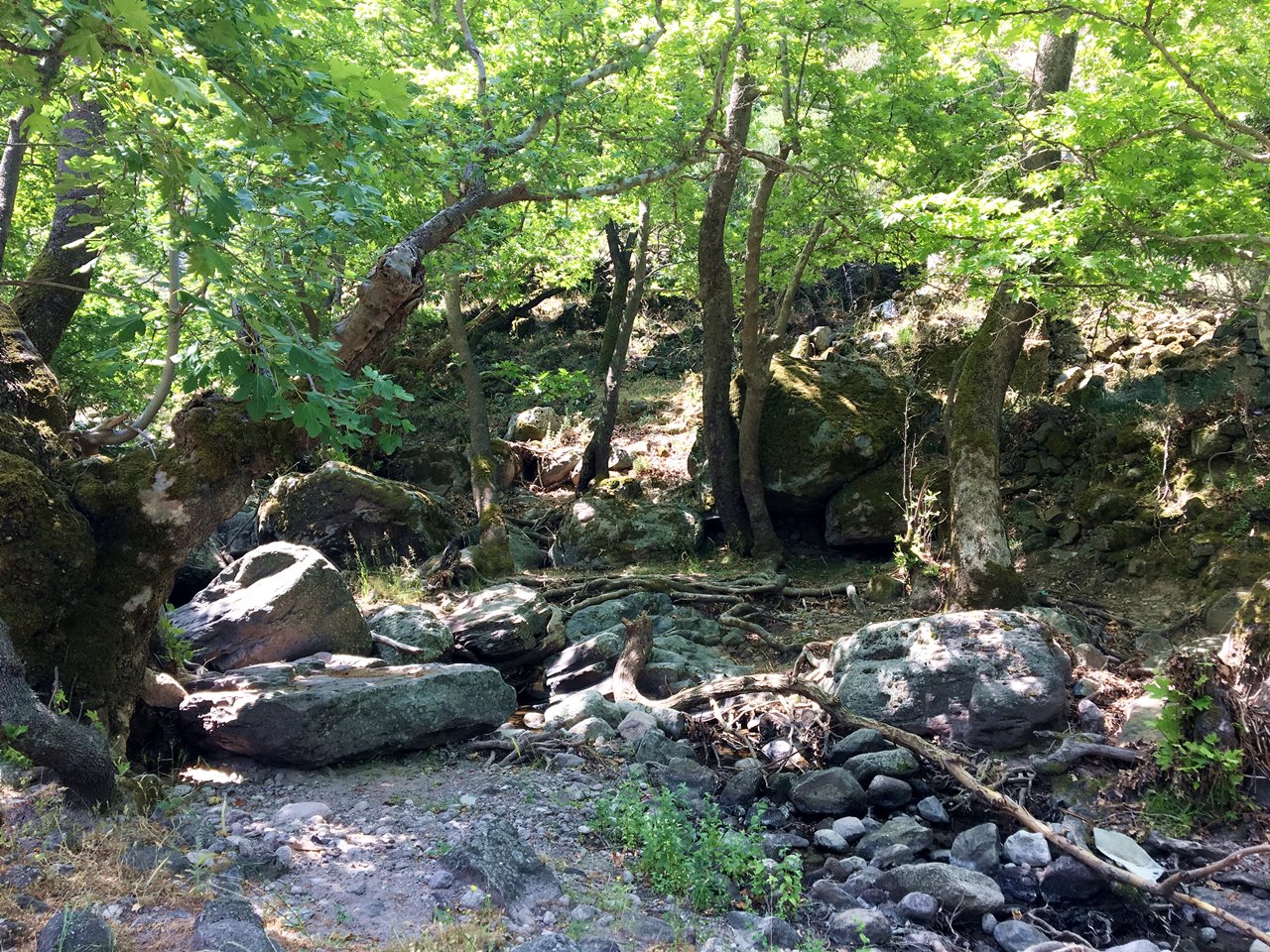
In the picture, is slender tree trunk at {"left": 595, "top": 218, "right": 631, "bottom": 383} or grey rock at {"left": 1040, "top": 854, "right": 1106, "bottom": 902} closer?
grey rock at {"left": 1040, "top": 854, "right": 1106, "bottom": 902}

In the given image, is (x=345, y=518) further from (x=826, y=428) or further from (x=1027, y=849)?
(x=1027, y=849)

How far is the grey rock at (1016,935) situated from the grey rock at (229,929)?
10.8ft

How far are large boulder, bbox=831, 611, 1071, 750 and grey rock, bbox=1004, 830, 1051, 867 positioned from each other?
47.0 inches

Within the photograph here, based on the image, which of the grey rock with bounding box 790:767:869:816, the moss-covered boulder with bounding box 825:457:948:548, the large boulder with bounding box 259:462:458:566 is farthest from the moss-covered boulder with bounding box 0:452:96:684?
the moss-covered boulder with bounding box 825:457:948:548

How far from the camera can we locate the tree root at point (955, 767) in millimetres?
4328

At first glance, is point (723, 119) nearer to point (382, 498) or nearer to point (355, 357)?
point (382, 498)

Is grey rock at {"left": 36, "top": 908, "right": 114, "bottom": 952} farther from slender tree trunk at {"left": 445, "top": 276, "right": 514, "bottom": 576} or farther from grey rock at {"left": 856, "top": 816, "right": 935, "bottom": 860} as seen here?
slender tree trunk at {"left": 445, "top": 276, "right": 514, "bottom": 576}

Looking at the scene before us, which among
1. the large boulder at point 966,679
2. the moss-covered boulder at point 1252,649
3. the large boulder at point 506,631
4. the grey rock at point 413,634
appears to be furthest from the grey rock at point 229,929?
the moss-covered boulder at point 1252,649

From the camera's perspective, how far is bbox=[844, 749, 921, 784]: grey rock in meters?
5.81

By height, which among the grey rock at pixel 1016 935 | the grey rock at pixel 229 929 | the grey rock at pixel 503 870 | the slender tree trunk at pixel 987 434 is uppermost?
the slender tree trunk at pixel 987 434

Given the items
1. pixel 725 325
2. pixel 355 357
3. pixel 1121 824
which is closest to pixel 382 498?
pixel 725 325

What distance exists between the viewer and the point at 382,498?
38.2ft

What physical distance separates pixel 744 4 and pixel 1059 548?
6.85 meters

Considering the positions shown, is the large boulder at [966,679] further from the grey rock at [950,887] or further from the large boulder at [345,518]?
the large boulder at [345,518]
